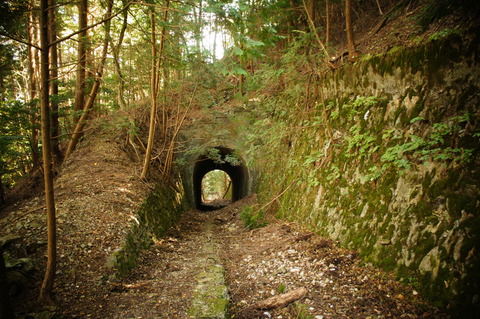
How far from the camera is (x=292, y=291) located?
144 inches

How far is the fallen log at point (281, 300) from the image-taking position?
11.5ft

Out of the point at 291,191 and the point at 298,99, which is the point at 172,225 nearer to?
the point at 291,191

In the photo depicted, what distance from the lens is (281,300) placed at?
3.54 m

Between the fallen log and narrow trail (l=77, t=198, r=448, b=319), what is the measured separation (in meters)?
0.05

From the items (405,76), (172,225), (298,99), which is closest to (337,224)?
(405,76)

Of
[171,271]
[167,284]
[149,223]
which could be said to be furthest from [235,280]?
[149,223]

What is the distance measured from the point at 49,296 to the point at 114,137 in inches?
274

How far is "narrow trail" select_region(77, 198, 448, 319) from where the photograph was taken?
9.96 feet

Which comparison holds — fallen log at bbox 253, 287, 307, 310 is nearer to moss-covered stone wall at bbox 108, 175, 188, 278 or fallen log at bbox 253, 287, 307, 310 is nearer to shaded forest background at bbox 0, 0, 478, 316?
moss-covered stone wall at bbox 108, 175, 188, 278

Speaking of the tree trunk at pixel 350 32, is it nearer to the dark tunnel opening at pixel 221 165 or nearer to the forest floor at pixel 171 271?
the forest floor at pixel 171 271

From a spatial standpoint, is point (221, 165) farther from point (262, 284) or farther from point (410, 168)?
Result: point (410, 168)

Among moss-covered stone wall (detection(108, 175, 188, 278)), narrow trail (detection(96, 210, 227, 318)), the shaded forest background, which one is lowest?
narrow trail (detection(96, 210, 227, 318))

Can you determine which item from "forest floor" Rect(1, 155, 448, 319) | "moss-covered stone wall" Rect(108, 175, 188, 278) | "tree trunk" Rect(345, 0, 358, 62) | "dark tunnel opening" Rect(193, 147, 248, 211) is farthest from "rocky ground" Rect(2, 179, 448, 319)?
"dark tunnel opening" Rect(193, 147, 248, 211)

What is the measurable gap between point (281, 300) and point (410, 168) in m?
2.74
